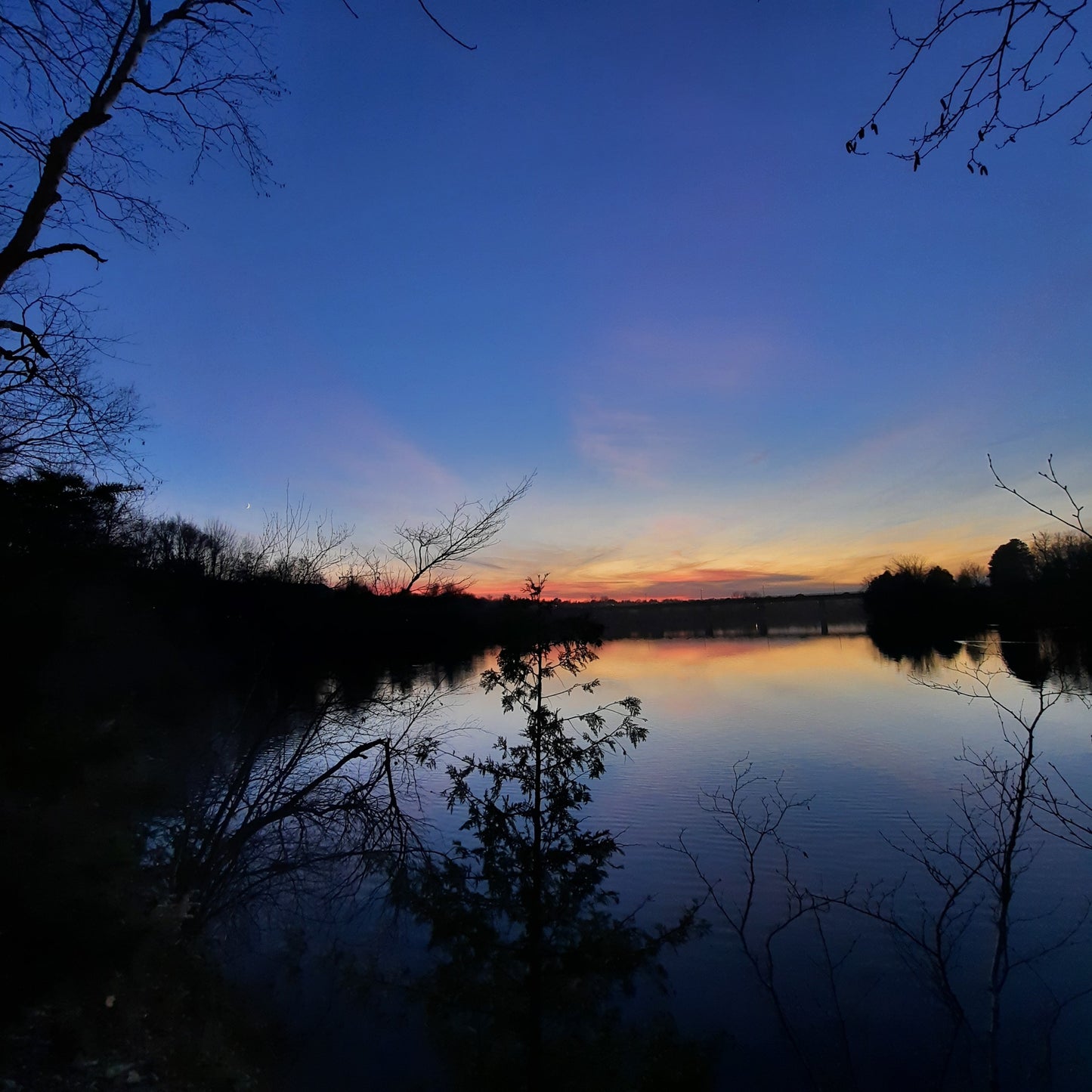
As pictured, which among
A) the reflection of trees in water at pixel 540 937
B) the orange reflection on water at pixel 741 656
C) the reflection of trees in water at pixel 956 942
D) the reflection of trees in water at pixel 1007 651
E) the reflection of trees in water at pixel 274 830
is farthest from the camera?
the orange reflection on water at pixel 741 656

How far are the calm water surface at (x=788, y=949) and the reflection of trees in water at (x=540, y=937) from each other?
19cm

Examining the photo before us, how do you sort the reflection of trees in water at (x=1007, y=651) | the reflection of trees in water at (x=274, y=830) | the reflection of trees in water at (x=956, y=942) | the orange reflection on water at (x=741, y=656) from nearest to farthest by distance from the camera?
the reflection of trees in water at (x=956, y=942)
the reflection of trees in water at (x=274, y=830)
the reflection of trees in water at (x=1007, y=651)
the orange reflection on water at (x=741, y=656)

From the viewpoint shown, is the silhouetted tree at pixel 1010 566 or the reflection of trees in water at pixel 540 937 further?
the silhouetted tree at pixel 1010 566

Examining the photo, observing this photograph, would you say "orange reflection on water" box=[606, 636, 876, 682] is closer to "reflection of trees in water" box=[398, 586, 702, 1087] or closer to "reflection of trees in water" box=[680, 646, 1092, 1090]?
"reflection of trees in water" box=[680, 646, 1092, 1090]

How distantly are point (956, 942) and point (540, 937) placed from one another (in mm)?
6258

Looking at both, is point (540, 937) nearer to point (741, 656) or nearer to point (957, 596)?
point (741, 656)

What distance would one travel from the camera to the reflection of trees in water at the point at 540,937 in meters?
8.48

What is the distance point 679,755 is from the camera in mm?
24391

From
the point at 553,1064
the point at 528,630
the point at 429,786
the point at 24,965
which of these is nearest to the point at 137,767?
the point at 24,965

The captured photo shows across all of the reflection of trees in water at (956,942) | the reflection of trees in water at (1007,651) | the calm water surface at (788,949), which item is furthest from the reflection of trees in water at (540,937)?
the reflection of trees in water at (1007,651)

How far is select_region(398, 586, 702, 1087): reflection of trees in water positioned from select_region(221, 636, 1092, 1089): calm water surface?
0.19 metres

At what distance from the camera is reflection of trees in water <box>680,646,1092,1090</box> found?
6809 mm

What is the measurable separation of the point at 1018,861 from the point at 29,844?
51.5 ft

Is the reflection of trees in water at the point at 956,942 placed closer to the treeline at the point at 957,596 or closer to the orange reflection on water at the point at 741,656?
the orange reflection on water at the point at 741,656
